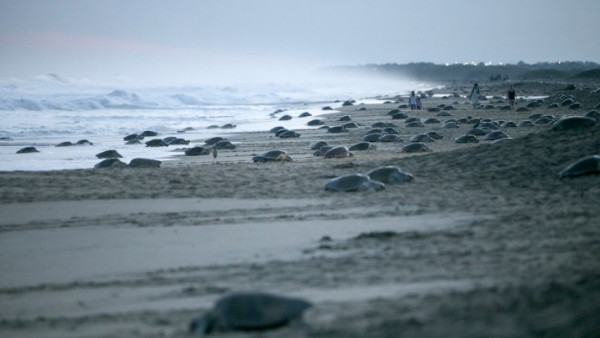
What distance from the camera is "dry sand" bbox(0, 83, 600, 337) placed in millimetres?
5789

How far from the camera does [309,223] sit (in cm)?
1009

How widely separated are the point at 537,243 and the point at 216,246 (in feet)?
11.6

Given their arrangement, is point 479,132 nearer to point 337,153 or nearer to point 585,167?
point 337,153

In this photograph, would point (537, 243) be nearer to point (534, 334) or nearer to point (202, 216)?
point (534, 334)

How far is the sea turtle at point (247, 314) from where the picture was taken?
5.55m

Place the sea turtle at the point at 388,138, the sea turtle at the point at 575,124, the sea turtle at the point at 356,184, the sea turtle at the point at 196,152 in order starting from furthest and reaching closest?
1. the sea turtle at the point at 388,138
2. the sea turtle at the point at 196,152
3. the sea turtle at the point at 575,124
4. the sea turtle at the point at 356,184

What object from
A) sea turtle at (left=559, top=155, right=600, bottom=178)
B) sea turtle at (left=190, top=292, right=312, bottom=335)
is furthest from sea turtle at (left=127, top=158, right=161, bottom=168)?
sea turtle at (left=190, top=292, right=312, bottom=335)

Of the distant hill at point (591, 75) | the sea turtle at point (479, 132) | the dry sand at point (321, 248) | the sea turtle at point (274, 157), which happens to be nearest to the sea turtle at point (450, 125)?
the sea turtle at point (479, 132)

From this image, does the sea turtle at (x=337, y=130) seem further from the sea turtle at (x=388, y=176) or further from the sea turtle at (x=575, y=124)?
the sea turtle at (x=388, y=176)

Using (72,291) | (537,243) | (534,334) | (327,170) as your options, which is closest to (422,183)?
(327,170)

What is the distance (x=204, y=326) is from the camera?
5531 millimetres

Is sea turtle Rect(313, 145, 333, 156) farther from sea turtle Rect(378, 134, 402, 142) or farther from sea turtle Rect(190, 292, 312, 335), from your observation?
sea turtle Rect(190, 292, 312, 335)

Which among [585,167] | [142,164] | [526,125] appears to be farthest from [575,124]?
[526,125]

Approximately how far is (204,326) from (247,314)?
12.5 inches
